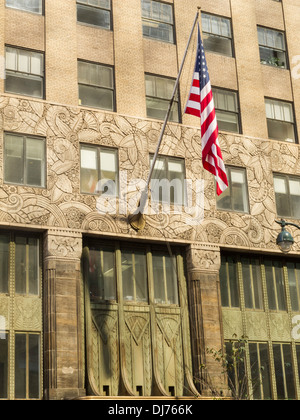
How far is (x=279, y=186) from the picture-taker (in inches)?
1305

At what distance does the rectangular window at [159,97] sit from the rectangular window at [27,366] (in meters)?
10.2

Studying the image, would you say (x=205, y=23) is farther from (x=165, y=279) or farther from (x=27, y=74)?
(x=165, y=279)

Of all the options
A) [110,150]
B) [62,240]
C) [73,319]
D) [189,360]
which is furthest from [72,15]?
[189,360]

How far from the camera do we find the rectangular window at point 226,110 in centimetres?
3297

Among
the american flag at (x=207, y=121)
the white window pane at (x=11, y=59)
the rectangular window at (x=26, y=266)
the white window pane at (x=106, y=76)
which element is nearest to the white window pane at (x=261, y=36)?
the white window pane at (x=106, y=76)

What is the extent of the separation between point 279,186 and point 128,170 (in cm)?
706

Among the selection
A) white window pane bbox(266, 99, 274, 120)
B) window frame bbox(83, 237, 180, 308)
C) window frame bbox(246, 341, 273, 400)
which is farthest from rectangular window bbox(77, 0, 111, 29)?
window frame bbox(246, 341, 273, 400)

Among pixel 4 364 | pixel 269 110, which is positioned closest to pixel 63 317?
pixel 4 364

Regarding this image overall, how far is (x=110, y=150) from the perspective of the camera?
30.0 m

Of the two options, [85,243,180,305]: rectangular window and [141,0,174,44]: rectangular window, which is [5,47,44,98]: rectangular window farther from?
[85,243,180,305]: rectangular window

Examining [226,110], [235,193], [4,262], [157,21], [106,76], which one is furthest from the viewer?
[226,110]

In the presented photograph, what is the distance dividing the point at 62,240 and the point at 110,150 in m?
4.38

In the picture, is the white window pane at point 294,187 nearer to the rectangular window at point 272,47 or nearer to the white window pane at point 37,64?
the rectangular window at point 272,47

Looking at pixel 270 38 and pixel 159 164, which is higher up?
pixel 270 38
